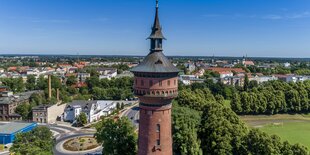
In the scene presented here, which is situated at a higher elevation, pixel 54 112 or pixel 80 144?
pixel 54 112

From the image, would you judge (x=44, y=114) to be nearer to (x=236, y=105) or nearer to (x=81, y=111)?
(x=81, y=111)

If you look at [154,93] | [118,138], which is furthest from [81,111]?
[154,93]

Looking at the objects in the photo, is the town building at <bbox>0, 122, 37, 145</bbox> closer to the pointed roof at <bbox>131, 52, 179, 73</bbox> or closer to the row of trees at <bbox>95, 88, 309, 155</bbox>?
the row of trees at <bbox>95, 88, 309, 155</bbox>

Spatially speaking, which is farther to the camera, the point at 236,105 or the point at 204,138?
the point at 236,105

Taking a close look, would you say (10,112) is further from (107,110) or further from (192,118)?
(192,118)

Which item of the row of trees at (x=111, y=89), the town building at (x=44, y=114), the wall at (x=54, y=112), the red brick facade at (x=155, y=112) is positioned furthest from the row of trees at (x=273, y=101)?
the red brick facade at (x=155, y=112)

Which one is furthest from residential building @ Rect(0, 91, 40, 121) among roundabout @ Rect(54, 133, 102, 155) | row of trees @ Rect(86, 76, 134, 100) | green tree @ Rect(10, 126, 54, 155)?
green tree @ Rect(10, 126, 54, 155)

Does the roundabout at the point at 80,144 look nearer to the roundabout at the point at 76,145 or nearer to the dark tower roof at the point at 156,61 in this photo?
the roundabout at the point at 76,145

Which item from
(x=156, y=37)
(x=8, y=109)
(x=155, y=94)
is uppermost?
(x=156, y=37)
